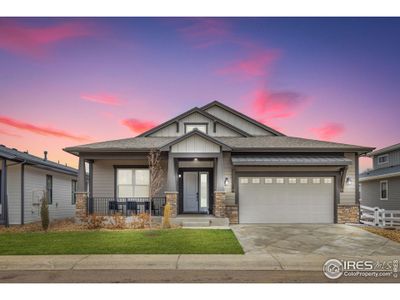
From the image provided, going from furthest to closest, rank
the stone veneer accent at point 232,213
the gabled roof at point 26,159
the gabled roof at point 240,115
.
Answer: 1. the gabled roof at point 240,115
2. the stone veneer accent at point 232,213
3. the gabled roof at point 26,159

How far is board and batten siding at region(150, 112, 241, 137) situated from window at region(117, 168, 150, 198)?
10.3ft

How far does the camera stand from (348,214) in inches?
690

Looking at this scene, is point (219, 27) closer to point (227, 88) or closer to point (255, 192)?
point (227, 88)

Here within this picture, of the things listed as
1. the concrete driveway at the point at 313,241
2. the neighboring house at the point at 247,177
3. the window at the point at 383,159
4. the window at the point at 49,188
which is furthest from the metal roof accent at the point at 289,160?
the window at the point at 383,159

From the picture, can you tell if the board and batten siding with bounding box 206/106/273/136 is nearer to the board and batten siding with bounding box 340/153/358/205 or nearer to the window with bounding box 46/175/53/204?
the board and batten siding with bounding box 340/153/358/205

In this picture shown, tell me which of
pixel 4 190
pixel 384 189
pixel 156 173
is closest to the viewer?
pixel 4 190

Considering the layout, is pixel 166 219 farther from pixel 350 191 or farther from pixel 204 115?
pixel 350 191

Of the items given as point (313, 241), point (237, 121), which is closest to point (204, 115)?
point (237, 121)

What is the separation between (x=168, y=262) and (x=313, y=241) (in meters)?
5.83

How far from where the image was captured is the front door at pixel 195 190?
19641mm

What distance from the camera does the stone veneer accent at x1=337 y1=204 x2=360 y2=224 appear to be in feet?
57.4

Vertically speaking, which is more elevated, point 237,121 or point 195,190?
point 237,121

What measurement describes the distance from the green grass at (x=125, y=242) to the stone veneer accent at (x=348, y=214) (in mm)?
6461

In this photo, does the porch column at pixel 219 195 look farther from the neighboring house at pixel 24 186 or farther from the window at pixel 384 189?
the window at pixel 384 189
